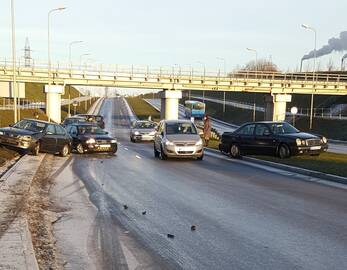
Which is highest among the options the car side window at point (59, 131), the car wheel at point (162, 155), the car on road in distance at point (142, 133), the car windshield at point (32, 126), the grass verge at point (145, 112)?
the car windshield at point (32, 126)

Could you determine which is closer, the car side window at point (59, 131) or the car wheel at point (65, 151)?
the car wheel at point (65, 151)

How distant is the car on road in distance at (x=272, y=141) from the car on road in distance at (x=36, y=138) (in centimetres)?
736

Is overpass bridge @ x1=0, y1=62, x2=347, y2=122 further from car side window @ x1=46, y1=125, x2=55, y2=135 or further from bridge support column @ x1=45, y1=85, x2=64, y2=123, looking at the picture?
car side window @ x1=46, y1=125, x2=55, y2=135

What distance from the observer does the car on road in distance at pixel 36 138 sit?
68.9 ft

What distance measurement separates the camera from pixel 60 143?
2266 centimetres

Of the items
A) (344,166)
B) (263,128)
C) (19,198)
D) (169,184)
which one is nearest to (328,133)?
(263,128)

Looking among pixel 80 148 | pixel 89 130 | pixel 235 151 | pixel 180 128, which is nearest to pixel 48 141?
pixel 80 148

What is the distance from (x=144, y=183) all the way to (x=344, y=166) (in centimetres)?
701

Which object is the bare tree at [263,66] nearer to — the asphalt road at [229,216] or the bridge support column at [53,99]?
the bridge support column at [53,99]

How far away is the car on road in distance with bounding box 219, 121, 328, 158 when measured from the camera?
20141 millimetres

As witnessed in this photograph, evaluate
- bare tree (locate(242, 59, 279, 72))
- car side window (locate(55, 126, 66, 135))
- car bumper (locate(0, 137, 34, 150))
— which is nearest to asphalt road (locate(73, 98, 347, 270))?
car bumper (locate(0, 137, 34, 150))

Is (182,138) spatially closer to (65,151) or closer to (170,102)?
(65,151)

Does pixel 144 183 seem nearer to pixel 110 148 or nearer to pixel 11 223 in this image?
pixel 11 223

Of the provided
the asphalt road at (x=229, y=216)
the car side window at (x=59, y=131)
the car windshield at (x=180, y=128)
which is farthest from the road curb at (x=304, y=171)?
the car side window at (x=59, y=131)
